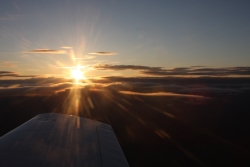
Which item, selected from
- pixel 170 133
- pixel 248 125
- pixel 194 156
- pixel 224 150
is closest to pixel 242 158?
pixel 224 150

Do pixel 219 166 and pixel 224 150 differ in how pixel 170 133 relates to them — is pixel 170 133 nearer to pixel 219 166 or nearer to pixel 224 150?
pixel 224 150

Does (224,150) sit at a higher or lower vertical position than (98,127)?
lower

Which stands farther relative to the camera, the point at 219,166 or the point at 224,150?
the point at 224,150

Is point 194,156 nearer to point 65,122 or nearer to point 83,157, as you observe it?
point 65,122

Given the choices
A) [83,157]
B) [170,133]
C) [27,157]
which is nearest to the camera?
[27,157]

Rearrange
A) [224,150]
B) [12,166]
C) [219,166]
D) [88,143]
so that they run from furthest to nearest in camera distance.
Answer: [224,150] → [219,166] → [88,143] → [12,166]

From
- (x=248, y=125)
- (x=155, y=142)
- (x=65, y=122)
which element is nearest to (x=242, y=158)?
(x=155, y=142)
